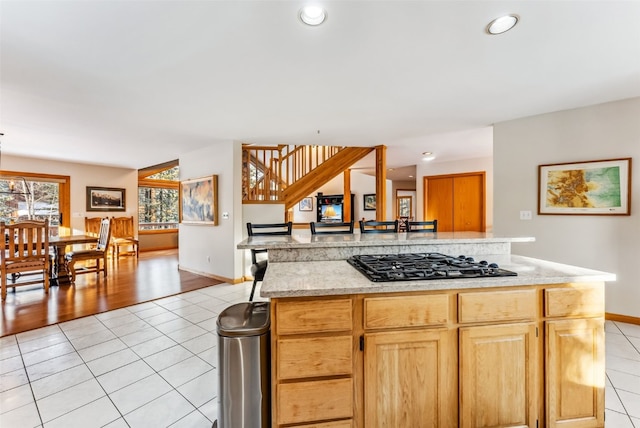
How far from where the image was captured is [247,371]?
1347 mm

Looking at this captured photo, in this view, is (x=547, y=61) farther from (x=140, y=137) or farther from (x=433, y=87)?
(x=140, y=137)

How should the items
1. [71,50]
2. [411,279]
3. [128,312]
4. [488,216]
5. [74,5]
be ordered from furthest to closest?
1. [488,216]
2. [128,312]
3. [71,50]
4. [74,5]
5. [411,279]

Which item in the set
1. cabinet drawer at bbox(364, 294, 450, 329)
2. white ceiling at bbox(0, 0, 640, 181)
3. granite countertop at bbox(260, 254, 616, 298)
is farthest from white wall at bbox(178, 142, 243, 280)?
cabinet drawer at bbox(364, 294, 450, 329)

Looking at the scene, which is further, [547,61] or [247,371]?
[547,61]

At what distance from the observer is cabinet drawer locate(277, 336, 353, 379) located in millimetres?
1213

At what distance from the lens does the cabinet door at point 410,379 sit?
1.27 metres

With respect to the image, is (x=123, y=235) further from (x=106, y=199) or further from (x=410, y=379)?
(x=410, y=379)

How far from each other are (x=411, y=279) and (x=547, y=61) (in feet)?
6.94

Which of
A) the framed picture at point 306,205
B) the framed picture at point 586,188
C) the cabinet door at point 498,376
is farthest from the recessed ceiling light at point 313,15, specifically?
the framed picture at point 306,205

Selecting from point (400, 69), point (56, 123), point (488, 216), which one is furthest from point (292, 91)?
point (488, 216)

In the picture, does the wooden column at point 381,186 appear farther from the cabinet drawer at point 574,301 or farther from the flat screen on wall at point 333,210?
the flat screen on wall at point 333,210

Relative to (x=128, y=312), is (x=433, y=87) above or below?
above

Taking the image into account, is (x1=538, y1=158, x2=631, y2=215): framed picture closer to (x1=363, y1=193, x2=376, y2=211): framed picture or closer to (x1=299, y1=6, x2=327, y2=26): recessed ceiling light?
(x1=299, y1=6, x2=327, y2=26): recessed ceiling light

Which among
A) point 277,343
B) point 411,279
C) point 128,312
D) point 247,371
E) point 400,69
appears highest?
point 400,69
